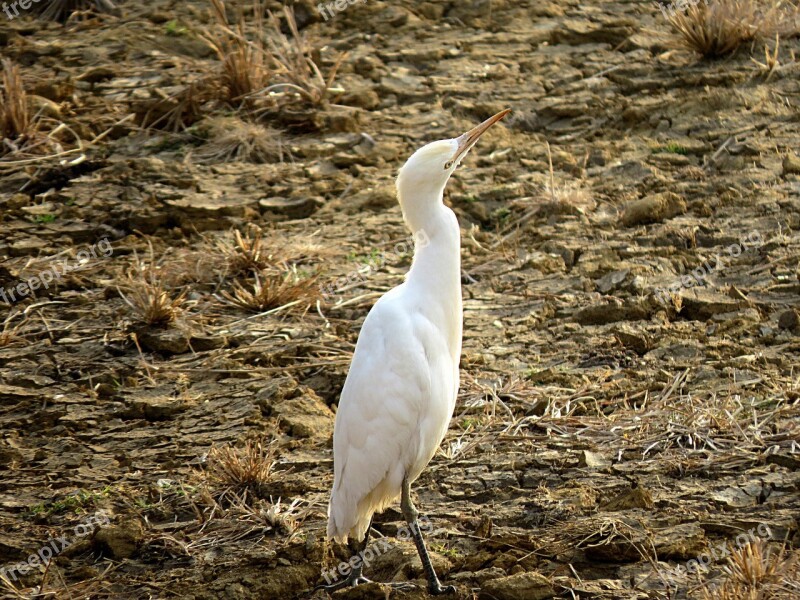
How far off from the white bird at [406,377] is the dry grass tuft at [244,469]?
0.73 m

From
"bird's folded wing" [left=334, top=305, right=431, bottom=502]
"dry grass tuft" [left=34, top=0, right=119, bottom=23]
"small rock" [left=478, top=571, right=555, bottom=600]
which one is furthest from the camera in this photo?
"dry grass tuft" [left=34, top=0, right=119, bottom=23]

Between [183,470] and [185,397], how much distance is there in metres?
0.69

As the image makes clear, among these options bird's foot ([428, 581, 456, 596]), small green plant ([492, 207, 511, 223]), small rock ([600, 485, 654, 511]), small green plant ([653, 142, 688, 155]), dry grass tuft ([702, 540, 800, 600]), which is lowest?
small green plant ([492, 207, 511, 223])

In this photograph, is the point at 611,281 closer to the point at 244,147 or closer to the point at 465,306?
the point at 465,306

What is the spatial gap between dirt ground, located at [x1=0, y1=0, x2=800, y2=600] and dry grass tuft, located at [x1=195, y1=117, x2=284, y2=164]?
59 mm

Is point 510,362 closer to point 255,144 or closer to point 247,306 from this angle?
point 247,306

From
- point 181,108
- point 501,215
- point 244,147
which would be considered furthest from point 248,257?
point 181,108

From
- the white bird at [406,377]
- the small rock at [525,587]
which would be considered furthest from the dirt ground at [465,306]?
the white bird at [406,377]

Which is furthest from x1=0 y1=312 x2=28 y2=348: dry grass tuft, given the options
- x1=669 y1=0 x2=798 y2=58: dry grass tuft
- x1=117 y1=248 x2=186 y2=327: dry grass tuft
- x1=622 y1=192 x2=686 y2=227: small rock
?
x1=669 y1=0 x2=798 y2=58: dry grass tuft

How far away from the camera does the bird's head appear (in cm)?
485

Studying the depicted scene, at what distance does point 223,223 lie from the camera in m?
8.14

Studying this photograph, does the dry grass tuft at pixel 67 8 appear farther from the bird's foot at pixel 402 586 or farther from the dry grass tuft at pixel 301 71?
the bird's foot at pixel 402 586

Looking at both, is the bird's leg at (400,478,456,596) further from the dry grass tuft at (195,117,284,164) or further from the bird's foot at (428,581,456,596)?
the dry grass tuft at (195,117,284,164)

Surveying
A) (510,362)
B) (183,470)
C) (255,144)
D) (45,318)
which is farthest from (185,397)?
(255,144)
